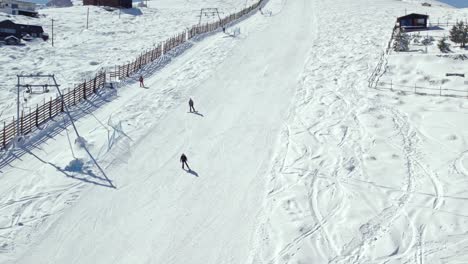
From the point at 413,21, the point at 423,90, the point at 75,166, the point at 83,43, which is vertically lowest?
the point at 75,166

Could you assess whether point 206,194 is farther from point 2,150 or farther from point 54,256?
point 2,150

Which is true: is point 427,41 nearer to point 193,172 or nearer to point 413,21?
point 413,21

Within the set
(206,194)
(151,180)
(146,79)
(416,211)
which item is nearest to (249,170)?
(206,194)

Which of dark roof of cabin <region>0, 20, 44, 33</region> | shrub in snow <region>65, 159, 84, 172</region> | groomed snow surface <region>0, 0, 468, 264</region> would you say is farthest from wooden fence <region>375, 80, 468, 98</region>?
dark roof of cabin <region>0, 20, 44, 33</region>

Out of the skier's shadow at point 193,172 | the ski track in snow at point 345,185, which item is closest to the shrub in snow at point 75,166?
the skier's shadow at point 193,172

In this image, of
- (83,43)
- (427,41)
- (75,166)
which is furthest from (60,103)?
(427,41)
